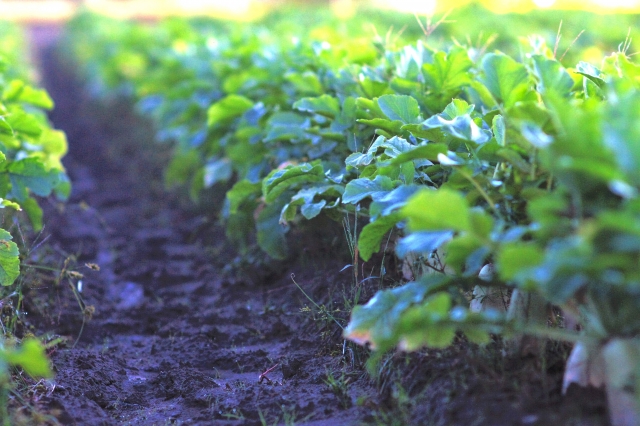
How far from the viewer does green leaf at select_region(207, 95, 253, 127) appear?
388cm

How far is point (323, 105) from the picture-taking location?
3125 mm

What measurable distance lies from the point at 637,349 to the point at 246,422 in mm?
1179

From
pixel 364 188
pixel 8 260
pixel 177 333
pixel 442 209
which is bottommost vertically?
pixel 177 333

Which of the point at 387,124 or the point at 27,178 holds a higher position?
the point at 387,124

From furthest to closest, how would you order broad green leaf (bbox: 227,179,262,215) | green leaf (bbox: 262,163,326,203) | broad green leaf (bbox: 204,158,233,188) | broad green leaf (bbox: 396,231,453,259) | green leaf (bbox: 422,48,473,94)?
broad green leaf (bbox: 204,158,233,188) → broad green leaf (bbox: 227,179,262,215) → green leaf (bbox: 422,48,473,94) → green leaf (bbox: 262,163,326,203) → broad green leaf (bbox: 396,231,453,259)

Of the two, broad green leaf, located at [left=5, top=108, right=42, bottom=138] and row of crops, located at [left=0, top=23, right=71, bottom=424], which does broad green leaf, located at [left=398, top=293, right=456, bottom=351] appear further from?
broad green leaf, located at [left=5, top=108, right=42, bottom=138]

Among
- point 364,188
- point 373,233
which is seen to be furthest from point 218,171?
point 373,233

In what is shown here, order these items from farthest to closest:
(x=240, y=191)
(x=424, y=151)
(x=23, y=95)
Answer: (x=23, y=95), (x=240, y=191), (x=424, y=151)

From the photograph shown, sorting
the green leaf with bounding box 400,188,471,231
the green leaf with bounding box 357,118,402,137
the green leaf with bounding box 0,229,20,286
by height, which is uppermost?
the green leaf with bounding box 400,188,471,231

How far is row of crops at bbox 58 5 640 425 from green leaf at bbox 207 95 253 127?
1 centimetres

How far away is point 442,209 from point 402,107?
3.43 ft

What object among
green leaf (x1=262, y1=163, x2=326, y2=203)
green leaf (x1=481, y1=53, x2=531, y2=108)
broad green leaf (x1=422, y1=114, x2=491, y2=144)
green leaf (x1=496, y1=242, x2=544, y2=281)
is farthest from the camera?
green leaf (x1=262, y1=163, x2=326, y2=203)

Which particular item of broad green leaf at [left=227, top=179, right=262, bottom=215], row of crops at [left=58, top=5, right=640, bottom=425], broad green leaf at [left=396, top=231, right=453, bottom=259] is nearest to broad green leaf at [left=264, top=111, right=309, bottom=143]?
row of crops at [left=58, top=5, right=640, bottom=425]

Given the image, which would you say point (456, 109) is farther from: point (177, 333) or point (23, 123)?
point (23, 123)
